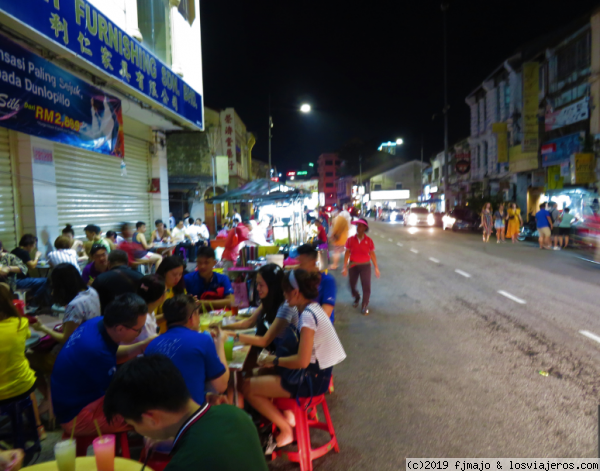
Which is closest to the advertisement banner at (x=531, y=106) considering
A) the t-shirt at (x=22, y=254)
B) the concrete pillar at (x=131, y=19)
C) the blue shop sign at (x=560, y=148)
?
the blue shop sign at (x=560, y=148)

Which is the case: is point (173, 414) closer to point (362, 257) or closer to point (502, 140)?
point (362, 257)

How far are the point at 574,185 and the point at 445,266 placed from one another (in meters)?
13.8

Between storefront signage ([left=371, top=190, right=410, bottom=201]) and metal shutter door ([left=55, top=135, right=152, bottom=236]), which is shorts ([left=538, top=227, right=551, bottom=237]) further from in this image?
storefront signage ([left=371, top=190, right=410, bottom=201])

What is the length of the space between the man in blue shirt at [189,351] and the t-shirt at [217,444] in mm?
1222

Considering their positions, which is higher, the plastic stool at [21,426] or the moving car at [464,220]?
the moving car at [464,220]

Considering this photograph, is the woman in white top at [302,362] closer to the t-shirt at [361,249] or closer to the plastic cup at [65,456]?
the plastic cup at [65,456]

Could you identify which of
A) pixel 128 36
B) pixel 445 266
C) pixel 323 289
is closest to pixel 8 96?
pixel 128 36

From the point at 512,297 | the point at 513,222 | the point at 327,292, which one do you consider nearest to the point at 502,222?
the point at 513,222

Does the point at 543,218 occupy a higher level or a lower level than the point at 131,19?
lower

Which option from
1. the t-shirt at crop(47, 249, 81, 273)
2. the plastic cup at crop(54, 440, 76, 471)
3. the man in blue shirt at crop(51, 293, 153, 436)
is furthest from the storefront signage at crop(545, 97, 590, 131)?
the plastic cup at crop(54, 440, 76, 471)

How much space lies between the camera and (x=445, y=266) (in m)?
14.1

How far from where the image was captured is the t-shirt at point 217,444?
172 centimetres

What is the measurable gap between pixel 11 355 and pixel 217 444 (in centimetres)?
278

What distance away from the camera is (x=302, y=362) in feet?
11.9
